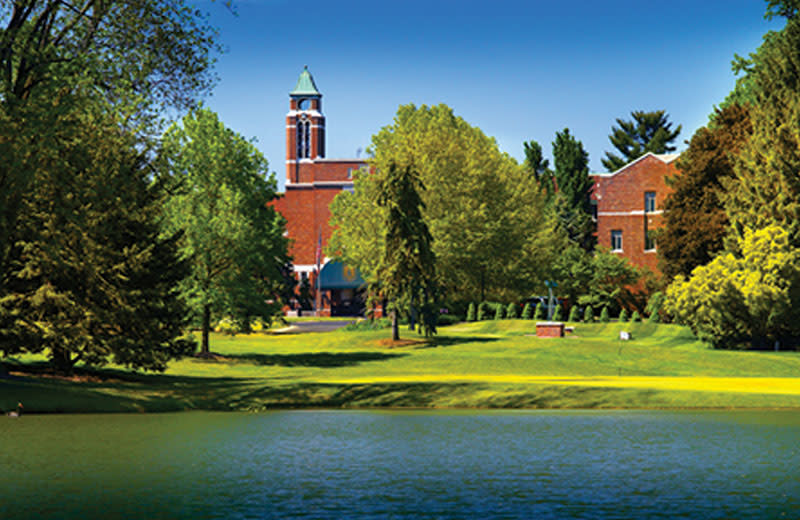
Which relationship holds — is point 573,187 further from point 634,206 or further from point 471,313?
point 471,313

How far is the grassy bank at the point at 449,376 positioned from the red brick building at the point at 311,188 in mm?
50392

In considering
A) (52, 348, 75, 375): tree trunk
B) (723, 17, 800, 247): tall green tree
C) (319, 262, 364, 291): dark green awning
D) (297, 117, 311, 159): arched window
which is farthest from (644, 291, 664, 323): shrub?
(297, 117, 311, 159): arched window

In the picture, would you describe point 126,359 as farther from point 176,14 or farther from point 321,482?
point 321,482

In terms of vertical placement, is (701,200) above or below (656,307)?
above

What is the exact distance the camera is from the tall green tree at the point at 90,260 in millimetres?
29609

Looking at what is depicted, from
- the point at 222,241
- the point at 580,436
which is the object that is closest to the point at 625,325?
the point at 222,241

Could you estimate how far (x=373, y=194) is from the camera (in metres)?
58.7

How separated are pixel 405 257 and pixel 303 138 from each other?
92229 mm

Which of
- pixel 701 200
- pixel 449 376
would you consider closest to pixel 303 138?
pixel 701 200

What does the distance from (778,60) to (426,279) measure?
23703mm

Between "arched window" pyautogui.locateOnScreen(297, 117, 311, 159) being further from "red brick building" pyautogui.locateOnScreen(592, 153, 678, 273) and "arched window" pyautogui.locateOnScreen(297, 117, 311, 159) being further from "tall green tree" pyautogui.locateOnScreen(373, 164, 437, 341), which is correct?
"tall green tree" pyautogui.locateOnScreen(373, 164, 437, 341)

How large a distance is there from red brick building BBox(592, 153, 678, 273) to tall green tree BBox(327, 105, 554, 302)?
1620 cm

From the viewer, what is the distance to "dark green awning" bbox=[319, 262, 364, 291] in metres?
112

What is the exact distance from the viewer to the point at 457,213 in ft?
213
